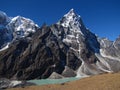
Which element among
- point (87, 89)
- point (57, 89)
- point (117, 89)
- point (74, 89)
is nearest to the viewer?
point (117, 89)

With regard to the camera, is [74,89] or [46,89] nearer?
[74,89]

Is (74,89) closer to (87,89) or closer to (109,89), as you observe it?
(87,89)

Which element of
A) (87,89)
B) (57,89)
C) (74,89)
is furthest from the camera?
(57,89)

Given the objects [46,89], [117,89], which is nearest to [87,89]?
[117,89]

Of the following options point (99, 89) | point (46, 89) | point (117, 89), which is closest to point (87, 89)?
point (99, 89)

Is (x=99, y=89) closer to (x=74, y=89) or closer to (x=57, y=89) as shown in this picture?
(x=74, y=89)

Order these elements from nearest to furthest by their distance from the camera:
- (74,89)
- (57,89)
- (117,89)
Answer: (117,89)
(74,89)
(57,89)

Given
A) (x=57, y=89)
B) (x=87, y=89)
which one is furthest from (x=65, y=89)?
(x=87, y=89)

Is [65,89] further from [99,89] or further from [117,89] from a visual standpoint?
[117,89]

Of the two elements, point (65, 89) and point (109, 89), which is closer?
point (109, 89)
